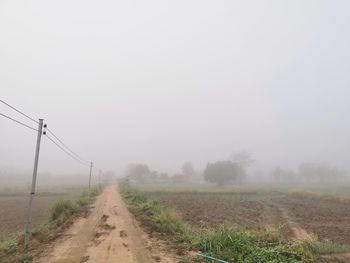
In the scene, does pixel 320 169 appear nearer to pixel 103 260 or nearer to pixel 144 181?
pixel 144 181

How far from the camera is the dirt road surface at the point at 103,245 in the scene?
12547 millimetres

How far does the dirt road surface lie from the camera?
12547 millimetres

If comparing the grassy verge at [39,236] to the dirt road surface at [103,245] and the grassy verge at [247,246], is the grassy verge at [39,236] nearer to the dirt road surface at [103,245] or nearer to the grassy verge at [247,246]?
the dirt road surface at [103,245]

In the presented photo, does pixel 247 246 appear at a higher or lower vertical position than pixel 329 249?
higher

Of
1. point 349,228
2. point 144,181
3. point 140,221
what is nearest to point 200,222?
point 140,221

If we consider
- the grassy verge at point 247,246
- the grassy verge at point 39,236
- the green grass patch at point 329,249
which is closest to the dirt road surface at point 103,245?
the grassy verge at point 39,236

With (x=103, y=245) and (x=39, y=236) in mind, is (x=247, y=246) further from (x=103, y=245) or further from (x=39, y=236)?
(x=39, y=236)

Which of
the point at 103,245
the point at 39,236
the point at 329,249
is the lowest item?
the point at 329,249

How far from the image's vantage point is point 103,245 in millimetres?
14688

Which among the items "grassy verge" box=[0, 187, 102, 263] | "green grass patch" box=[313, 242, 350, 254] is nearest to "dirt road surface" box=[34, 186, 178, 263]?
"grassy verge" box=[0, 187, 102, 263]

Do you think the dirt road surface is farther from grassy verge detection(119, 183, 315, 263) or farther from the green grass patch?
the green grass patch

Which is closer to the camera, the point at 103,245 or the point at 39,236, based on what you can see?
the point at 103,245

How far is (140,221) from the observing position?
21703 mm

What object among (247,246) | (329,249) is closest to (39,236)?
(247,246)
